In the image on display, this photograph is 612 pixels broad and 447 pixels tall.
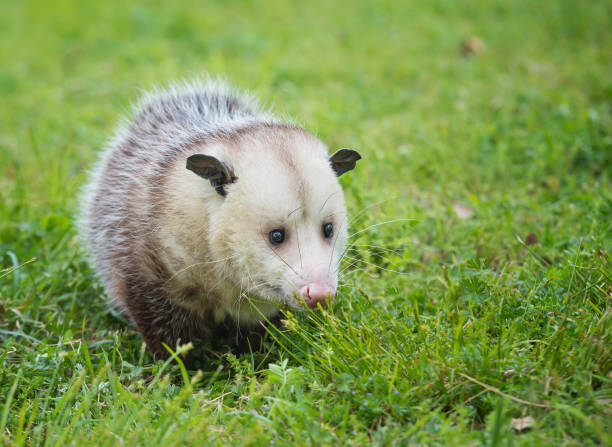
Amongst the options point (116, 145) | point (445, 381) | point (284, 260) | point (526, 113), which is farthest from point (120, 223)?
point (526, 113)

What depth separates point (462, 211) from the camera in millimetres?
3184

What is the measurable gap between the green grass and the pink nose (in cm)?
9

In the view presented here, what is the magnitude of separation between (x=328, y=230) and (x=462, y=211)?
4.11 ft

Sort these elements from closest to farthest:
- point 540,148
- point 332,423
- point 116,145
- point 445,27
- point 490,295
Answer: point 332,423 → point 490,295 → point 116,145 → point 540,148 → point 445,27

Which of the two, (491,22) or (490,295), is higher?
(491,22)

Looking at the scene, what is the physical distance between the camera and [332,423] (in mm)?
1763

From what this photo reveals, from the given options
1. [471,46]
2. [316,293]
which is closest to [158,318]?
[316,293]

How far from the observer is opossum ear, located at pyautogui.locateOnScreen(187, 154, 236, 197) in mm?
2100

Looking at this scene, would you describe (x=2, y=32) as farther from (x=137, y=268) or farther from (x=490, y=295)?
(x=490, y=295)

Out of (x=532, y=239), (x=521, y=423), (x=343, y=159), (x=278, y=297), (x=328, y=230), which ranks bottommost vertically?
(x=521, y=423)

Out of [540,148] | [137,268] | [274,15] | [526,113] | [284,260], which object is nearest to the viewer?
[284,260]

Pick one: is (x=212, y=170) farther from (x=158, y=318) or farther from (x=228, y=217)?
(x=158, y=318)

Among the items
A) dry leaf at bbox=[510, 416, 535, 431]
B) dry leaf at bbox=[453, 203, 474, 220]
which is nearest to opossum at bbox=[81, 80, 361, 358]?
dry leaf at bbox=[510, 416, 535, 431]

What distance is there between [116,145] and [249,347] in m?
1.47
